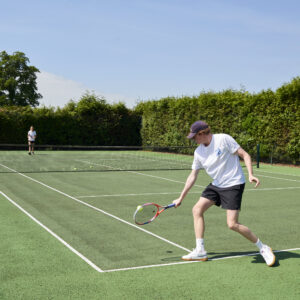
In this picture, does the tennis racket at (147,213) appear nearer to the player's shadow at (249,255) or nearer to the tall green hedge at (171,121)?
the player's shadow at (249,255)

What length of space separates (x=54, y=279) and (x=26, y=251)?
1.28 m

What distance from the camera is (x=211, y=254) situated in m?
5.96

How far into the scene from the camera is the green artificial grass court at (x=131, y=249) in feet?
15.0

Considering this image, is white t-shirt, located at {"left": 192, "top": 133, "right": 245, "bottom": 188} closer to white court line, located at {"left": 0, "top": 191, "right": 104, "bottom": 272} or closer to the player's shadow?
the player's shadow

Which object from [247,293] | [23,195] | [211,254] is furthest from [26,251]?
[23,195]

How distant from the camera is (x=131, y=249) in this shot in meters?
6.19

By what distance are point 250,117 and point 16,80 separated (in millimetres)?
43240

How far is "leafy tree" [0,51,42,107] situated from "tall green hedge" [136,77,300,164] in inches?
1295

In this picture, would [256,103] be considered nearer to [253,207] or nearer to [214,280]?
[253,207]

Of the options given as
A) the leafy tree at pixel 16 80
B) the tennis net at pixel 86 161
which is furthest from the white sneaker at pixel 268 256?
the leafy tree at pixel 16 80

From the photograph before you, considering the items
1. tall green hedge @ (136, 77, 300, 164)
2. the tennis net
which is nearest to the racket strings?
the tennis net

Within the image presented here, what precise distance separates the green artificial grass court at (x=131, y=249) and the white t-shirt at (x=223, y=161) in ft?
3.43

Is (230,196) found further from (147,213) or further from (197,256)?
(147,213)

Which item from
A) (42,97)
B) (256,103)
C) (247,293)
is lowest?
(247,293)
